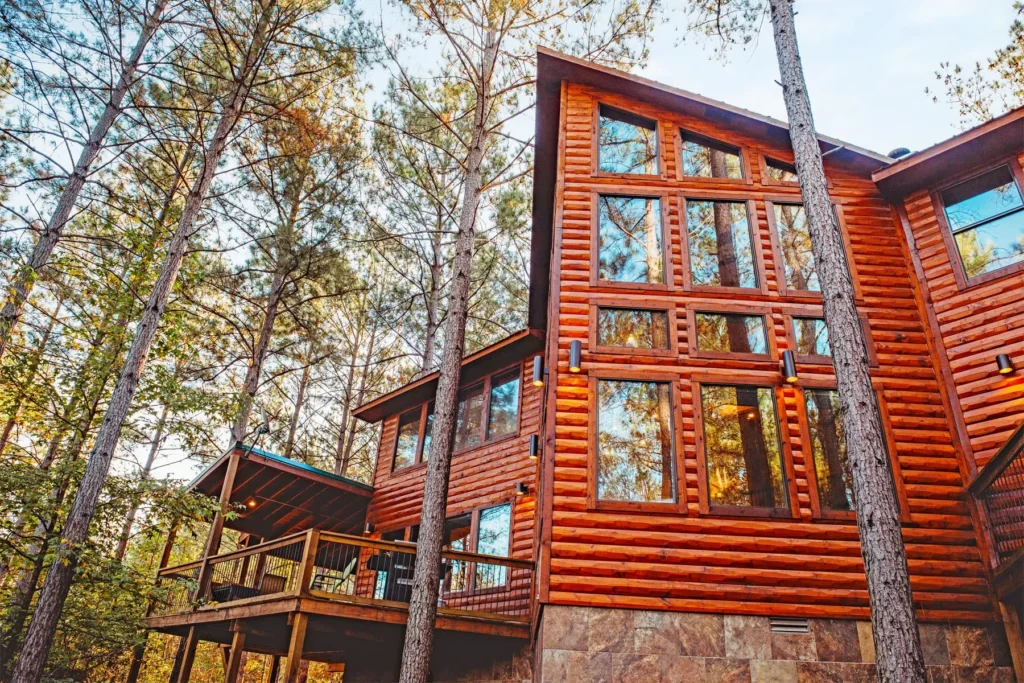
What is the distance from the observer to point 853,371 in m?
5.25

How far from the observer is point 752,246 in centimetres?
853

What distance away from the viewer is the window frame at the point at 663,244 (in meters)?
8.20

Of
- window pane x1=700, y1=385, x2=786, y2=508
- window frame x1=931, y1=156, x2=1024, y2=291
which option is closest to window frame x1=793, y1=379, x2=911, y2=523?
window pane x1=700, y1=385, x2=786, y2=508

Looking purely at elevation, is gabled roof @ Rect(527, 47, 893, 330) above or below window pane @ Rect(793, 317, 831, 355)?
above

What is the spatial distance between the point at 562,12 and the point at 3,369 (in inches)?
380

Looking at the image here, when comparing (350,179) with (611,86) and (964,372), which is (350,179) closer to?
(611,86)

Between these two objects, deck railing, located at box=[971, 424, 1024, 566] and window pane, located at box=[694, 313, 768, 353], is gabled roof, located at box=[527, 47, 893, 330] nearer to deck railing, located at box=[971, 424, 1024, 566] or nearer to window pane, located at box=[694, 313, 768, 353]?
window pane, located at box=[694, 313, 768, 353]

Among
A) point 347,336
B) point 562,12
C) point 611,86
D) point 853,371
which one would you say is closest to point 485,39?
point 562,12

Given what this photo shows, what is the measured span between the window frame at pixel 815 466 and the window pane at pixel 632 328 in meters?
1.73

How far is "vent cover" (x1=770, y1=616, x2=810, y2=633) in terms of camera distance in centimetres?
628

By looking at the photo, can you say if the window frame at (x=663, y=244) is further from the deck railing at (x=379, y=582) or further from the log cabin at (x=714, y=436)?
the deck railing at (x=379, y=582)

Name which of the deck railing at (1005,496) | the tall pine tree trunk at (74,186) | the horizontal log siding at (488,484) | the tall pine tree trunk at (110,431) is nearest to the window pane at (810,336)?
the deck railing at (1005,496)

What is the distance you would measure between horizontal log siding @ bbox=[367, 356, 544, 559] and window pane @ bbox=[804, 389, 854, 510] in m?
4.20

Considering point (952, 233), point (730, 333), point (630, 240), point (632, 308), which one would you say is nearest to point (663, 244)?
point (630, 240)
